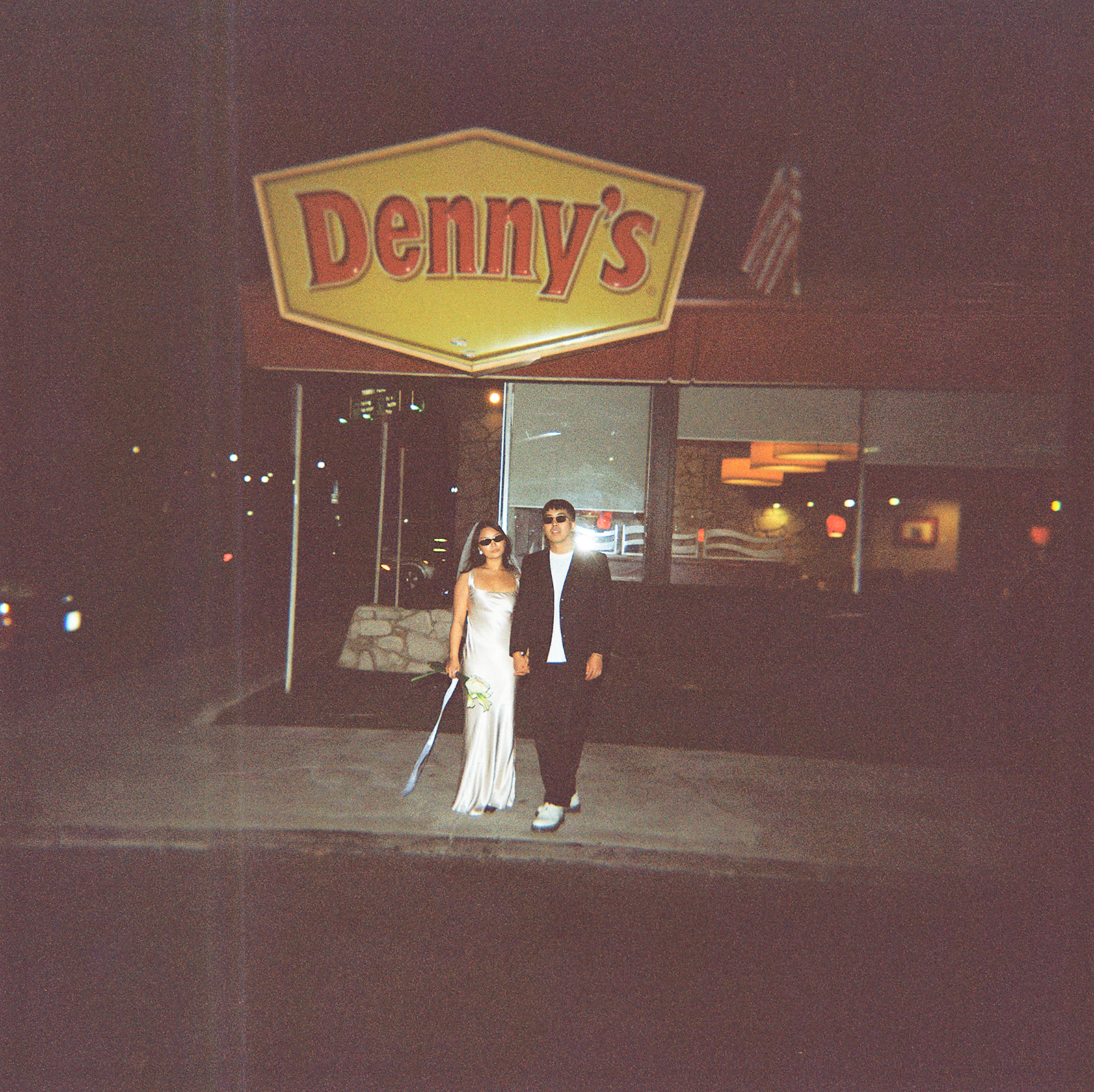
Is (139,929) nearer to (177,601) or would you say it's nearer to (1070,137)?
(1070,137)

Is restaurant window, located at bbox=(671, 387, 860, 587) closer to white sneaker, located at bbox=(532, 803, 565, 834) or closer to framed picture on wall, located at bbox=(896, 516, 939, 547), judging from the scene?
framed picture on wall, located at bbox=(896, 516, 939, 547)

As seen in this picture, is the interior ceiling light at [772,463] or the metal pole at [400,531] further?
the metal pole at [400,531]

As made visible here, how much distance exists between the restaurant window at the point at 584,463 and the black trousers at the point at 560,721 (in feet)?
12.8

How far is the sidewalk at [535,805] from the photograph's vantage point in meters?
4.69

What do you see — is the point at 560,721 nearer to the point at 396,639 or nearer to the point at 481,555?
the point at 481,555

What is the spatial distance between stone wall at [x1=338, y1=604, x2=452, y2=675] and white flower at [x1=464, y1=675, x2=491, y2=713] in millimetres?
4173

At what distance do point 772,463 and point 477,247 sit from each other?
4.15 metres

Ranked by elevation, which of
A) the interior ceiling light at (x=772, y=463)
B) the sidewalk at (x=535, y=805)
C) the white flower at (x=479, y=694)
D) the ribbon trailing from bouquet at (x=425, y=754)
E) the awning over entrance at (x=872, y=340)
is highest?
the awning over entrance at (x=872, y=340)

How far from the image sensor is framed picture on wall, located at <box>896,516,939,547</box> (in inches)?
352

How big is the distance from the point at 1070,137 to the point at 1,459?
13944 mm

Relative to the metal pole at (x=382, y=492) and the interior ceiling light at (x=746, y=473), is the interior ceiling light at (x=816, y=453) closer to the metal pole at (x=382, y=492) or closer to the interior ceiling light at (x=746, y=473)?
the interior ceiling light at (x=746, y=473)

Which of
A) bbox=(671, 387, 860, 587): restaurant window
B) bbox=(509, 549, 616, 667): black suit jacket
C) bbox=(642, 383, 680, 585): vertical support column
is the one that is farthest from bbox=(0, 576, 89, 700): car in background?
bbox=(671, 387, 860, 587): restaurant window

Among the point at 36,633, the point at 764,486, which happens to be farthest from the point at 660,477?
the point at 36,633

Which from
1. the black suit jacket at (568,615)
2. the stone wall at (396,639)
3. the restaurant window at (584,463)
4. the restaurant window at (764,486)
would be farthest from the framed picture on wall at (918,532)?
the black suit jacket at (568,615)
